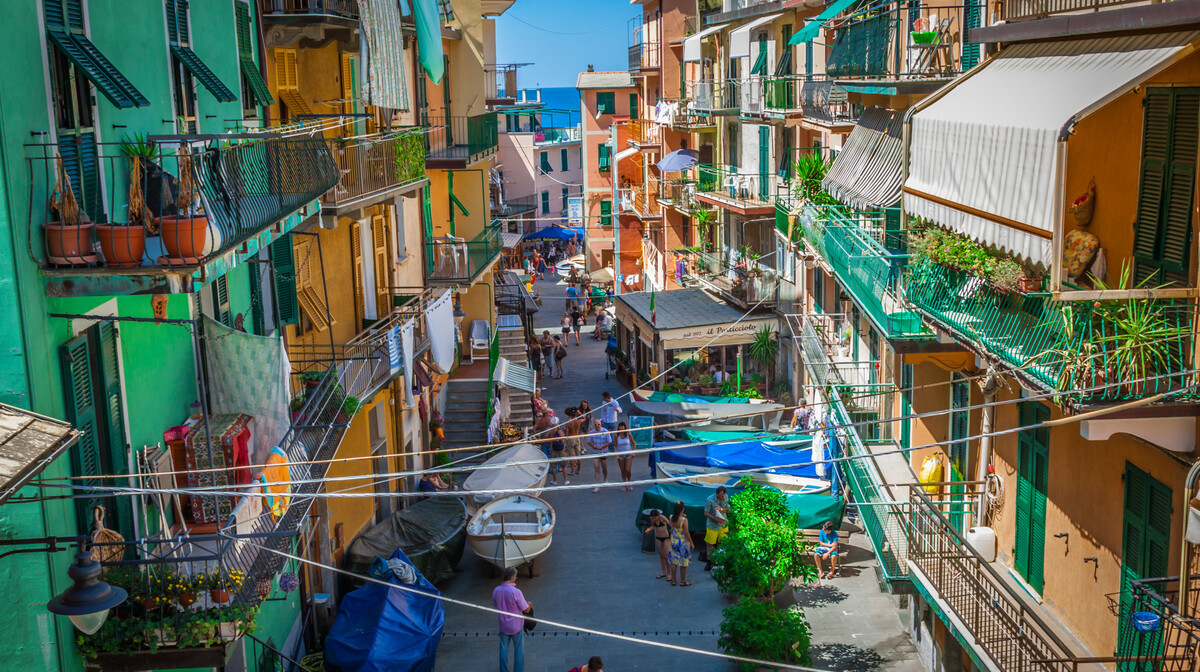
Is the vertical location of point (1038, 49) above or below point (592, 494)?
above

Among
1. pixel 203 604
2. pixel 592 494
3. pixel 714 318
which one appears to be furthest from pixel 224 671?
pixel 714 318

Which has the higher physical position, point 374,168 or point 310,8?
point 310,8

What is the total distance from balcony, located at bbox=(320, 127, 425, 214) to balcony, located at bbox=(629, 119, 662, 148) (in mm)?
28629

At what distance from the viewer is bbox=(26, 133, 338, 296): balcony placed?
9711mm

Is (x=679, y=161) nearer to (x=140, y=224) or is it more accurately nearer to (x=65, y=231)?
(x=140, y=224)

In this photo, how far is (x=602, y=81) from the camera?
64125mm

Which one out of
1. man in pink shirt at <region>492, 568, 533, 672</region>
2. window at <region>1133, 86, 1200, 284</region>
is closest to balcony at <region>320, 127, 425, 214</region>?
man in pink shirt at <region>492, 568, 533, 672</region>

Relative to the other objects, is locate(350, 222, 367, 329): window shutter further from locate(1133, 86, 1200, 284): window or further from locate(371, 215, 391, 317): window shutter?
locate(1133, 86, 1200, 284): window

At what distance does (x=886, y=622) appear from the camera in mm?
20125

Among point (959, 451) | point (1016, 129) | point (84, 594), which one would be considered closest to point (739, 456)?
point (959, 451)

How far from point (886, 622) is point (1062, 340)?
36.2 ft

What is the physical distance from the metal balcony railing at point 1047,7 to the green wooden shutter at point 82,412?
9707mm

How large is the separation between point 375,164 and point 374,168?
127 millimetres

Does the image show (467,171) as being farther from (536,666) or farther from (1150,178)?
(1150,178)
